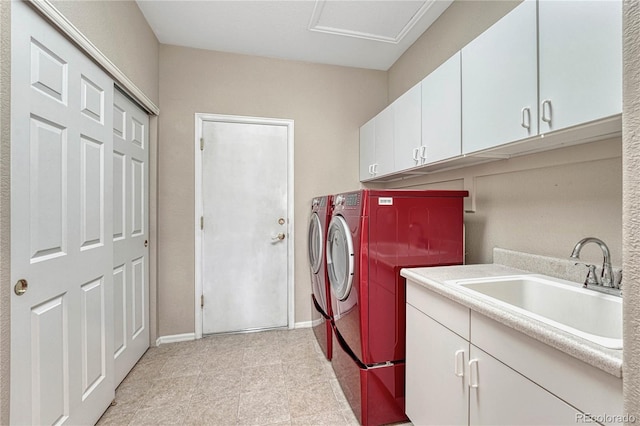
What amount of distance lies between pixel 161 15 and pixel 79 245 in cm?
182

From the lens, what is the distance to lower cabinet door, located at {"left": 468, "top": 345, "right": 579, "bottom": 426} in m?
0.76

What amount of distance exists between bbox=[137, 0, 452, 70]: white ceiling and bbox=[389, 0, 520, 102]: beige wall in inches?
3.2

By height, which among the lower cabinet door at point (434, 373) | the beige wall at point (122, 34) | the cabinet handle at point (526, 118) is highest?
the beige wall at point (122, 34)

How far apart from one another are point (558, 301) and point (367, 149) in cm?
192

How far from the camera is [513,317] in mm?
855

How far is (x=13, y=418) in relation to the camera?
3.33 feet

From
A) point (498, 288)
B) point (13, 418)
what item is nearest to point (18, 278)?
point (13, 418)

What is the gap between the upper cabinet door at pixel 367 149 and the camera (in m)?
2.63

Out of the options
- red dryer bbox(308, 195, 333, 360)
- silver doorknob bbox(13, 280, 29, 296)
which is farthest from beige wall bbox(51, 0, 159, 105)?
red dryer bbox(308, 195, 333, 360)

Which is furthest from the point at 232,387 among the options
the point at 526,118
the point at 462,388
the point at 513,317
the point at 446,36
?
the point at 446,36

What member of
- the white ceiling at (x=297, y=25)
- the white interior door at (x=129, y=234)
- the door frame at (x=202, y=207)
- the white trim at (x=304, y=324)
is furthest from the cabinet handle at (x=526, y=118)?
the white trim at (x=304, y=324)

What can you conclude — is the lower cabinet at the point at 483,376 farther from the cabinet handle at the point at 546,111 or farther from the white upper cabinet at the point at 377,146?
the white upper cabinet at the point at 377,146

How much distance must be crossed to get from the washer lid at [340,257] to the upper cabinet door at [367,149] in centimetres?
97

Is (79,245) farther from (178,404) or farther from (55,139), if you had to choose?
(178,404)
